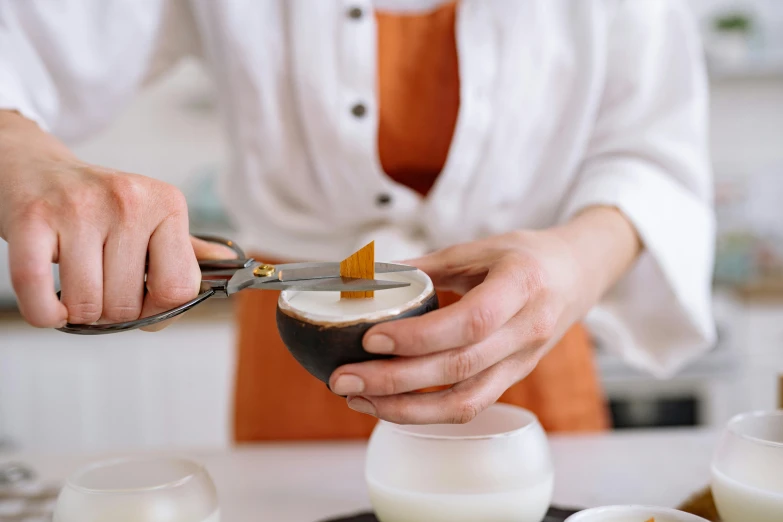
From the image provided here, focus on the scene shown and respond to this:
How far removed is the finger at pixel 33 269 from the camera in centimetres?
47

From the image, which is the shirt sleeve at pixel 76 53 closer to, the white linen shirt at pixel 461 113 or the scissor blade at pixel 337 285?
the white linen shirt at pixel 461 113

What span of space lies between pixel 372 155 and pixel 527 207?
0.23 m

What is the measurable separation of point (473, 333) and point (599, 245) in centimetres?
33

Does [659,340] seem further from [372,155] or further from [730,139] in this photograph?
[730,139]

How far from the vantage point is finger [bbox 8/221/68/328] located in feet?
1.56

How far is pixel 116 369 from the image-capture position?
2.38m

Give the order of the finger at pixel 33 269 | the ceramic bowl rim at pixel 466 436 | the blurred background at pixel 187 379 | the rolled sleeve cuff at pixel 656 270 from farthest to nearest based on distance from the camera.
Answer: the blurred background at pixel 187 379, the rolled sleeve cuff at pixel 656 270, the ceramic bowl rim at pixel 466 436, the finger at pixel 33 269

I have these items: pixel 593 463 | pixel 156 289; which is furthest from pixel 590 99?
pixel 156 289

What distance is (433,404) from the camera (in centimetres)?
55

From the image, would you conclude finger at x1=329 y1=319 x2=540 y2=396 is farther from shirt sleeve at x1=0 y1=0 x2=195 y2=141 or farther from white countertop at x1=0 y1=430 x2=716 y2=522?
shirt sleeve at x1=0 y1=0 x2=195 y2=141

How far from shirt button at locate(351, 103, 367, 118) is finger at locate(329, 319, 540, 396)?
48 cm

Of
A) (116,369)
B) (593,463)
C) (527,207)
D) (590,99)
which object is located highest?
(590,99)

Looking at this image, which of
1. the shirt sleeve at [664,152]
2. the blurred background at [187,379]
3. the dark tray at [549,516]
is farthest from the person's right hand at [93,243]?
the blurred background at [187,379]

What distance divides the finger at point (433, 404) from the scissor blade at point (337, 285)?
77 millimetres
